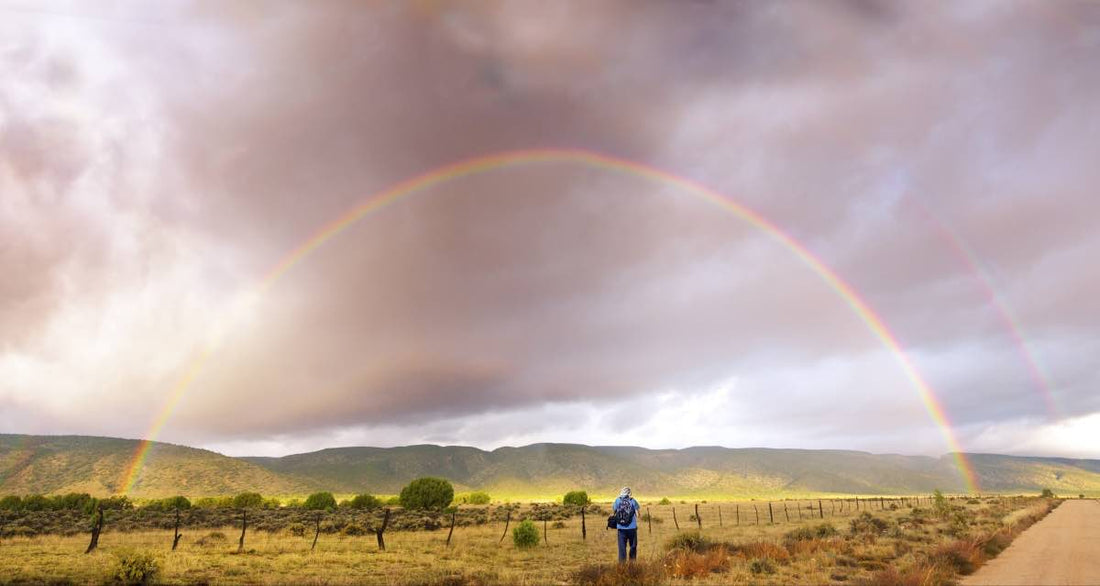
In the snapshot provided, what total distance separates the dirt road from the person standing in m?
9.02

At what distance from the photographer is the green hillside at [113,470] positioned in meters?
126

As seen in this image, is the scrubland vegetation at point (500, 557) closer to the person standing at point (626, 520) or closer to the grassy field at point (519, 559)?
the grassy field at point (519, 559)

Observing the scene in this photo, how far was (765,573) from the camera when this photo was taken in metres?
18.2

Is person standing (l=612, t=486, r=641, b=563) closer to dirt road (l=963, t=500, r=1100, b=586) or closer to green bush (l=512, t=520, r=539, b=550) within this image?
dirt road (l=963, t=500, r=1100, b=586)

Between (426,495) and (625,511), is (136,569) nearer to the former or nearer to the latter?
(625,511)

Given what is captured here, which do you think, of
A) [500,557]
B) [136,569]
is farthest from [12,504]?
[500,557]

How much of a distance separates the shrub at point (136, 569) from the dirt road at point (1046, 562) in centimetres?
2431

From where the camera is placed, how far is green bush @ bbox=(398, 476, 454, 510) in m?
88.1

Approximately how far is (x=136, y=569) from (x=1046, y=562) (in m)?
29.4

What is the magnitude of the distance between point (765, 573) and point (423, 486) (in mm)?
78248

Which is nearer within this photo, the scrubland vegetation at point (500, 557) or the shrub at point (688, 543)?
the scrubland vegetation at point (500, 557)

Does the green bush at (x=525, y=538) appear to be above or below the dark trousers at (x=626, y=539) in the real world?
below

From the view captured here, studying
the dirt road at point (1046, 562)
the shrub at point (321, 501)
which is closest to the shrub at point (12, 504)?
the shrub at point (321, 501)

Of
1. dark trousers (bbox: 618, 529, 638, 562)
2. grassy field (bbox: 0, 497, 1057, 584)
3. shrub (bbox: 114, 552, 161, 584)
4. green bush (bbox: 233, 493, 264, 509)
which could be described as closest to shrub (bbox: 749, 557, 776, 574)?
grassy field (bbox: 0, 497, 1057, 584)
